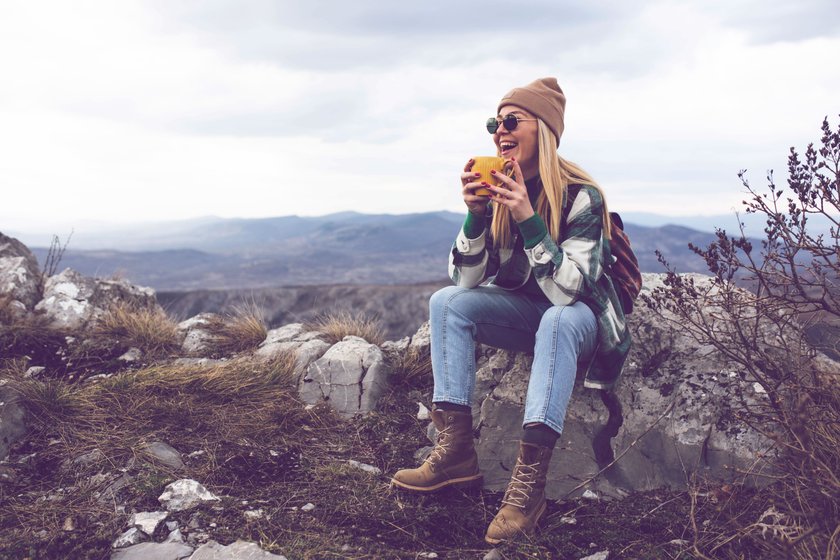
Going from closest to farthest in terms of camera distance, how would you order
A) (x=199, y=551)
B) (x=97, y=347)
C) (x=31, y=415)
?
1. (x=199, y=551)
2. (x=31, y=415)
3. (x=97, y=347)

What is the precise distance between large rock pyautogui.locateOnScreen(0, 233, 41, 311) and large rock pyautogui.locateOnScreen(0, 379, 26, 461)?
7.80 ft

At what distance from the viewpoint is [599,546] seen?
9.19 ft

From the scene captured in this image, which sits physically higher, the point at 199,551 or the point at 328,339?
the point at 328,339

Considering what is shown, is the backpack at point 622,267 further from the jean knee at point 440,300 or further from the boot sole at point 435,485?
the boot sole at point 435,485

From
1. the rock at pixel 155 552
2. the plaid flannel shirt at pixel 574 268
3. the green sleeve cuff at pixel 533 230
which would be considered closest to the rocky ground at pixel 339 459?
the rock at pixel 155 552

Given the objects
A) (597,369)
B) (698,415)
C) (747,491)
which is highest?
(597,369)

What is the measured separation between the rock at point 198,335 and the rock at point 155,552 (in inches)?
119

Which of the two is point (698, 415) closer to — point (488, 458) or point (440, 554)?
point (488, 458)

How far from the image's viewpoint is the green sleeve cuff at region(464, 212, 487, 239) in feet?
11.6

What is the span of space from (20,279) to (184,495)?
4.53 metres

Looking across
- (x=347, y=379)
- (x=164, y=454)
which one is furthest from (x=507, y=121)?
(x=164, y=454)

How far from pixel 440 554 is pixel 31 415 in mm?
2808

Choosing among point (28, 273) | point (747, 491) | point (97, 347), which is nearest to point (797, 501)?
point (747, 491)

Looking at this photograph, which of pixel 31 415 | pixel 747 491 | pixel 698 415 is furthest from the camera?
pixel 31 415
